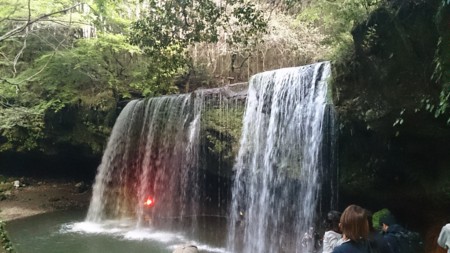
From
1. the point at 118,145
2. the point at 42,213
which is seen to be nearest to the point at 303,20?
the point at 118,145

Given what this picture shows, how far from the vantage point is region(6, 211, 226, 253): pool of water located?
391 inches

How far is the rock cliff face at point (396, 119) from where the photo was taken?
6199 mm

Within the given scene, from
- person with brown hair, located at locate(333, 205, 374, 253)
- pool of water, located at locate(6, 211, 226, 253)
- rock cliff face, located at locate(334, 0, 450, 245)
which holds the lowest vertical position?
pool of water, located at locate(6, 211, 226, 253)

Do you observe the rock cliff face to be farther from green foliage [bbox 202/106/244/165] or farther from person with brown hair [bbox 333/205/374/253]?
person with brown hair [bbox 333/205/374/253]

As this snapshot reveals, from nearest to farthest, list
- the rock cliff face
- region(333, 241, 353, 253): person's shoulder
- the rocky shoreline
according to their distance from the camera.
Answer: region(333, 241, 353, 253): person's shoulder
the rock cliff face
the rocky shoreline

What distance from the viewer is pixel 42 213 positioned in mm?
14219

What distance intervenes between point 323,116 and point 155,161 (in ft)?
22.5

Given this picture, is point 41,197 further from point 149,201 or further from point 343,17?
point 343,17

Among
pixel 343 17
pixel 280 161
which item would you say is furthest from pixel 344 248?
pixel 343 17

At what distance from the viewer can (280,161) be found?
8.78m

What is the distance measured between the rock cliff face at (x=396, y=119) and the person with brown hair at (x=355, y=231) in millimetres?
3729

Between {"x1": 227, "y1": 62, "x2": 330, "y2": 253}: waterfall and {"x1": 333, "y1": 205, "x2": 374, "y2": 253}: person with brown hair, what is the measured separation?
17.0 ft

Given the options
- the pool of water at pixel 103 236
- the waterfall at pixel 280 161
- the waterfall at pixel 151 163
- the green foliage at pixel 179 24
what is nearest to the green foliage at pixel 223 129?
the waterfall at pixel 151 163

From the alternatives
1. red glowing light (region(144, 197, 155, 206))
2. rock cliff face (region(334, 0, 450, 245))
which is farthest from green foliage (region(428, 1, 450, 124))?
red glowing light (region(144, 197, 155, 206))
